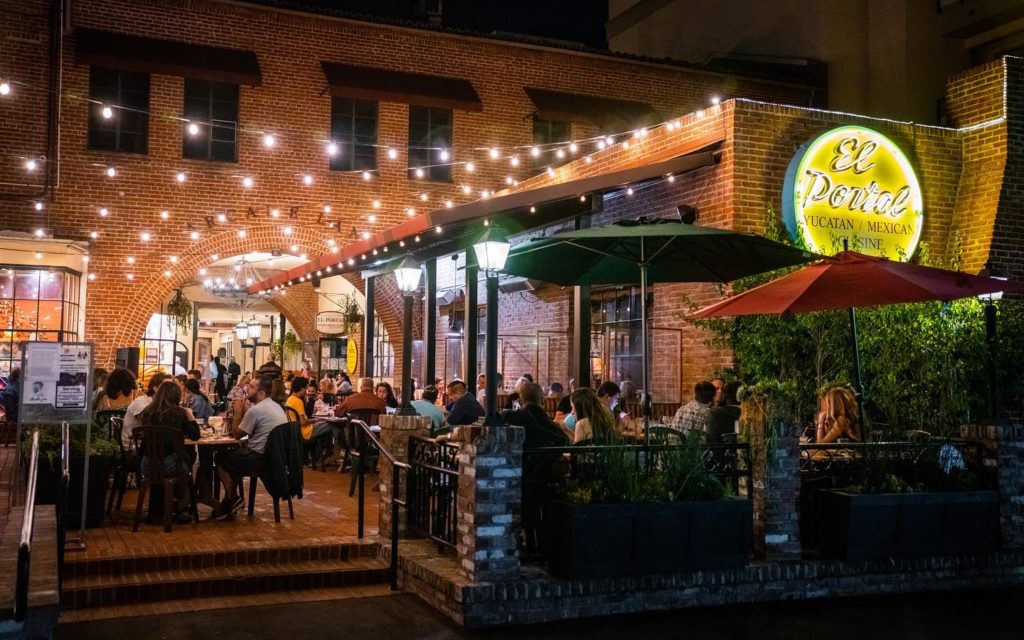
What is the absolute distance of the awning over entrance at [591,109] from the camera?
17.6m

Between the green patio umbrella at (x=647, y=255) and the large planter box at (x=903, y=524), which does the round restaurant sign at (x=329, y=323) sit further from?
the large planter box at (x=903, y=524)

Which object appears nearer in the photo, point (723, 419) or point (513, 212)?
point (723, 419)

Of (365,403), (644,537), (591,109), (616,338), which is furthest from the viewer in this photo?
(591,109)

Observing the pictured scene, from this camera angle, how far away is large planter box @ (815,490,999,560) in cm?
710

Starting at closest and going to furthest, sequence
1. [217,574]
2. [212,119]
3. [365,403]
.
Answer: [217,574] → [365,403] → [212,119]

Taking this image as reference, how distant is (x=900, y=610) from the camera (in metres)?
6.74

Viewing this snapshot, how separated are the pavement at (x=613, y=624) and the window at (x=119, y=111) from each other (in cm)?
1097

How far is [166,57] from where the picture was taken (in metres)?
15.4

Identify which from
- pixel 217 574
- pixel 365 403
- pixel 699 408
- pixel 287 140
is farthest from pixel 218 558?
pixel 287 140

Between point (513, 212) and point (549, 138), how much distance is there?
698 cm

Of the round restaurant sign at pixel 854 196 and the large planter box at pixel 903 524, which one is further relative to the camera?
the round restaurant sign at pixel 854 196

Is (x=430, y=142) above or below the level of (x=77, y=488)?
above

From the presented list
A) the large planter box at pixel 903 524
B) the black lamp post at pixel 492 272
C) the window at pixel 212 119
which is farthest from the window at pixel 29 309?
the large planter box at pixel 903 524

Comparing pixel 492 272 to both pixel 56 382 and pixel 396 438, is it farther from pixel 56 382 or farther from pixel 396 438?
pixel 56 382
